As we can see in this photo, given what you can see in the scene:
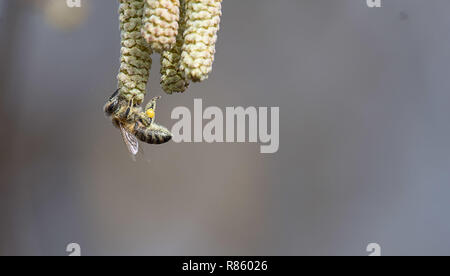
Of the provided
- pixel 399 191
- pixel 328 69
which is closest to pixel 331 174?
pixel 399 191

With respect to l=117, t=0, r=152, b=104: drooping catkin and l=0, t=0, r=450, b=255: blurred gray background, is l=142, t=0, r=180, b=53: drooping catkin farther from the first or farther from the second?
l=0, t=0, r=450, b=255: blurred gray background

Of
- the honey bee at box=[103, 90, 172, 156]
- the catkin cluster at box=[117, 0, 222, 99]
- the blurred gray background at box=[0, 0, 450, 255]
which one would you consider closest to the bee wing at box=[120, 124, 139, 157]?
the honey bee at box=[103, 90, 172, 156]

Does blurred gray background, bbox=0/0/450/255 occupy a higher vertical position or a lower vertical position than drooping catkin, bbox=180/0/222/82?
higher

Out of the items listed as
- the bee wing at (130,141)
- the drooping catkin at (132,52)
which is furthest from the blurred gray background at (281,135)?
the drooping catkin at (132,52)

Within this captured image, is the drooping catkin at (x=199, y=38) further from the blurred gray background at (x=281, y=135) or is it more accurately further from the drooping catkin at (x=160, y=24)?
the blurred gray background at (x=281, y=135)

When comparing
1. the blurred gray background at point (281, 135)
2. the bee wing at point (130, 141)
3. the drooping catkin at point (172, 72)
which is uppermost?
the blurred gray background at point (281, 135)

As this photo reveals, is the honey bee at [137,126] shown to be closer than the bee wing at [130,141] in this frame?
Yes

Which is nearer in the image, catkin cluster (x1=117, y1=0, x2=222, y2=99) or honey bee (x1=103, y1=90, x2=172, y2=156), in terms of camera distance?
catkin cluster (x1=117, y1=0, x2=222, y2=99)
